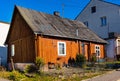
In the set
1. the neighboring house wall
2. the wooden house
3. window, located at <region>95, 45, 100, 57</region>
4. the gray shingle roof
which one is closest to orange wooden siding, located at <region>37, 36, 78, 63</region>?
the wooden house

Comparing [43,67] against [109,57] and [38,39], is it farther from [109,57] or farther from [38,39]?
[109,57]

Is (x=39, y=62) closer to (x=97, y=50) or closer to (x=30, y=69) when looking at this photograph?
(x=30, y=69)

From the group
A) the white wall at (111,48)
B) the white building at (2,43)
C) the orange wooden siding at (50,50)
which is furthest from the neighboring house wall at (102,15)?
the white building at (2,43)

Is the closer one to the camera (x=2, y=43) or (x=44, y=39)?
(x=44, y=39)

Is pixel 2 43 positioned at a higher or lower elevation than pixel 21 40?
higher

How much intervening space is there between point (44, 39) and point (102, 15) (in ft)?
60.1

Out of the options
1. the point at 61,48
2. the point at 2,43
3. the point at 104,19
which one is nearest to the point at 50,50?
the point at 61,48

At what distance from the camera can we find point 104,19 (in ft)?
130

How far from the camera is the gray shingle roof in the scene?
2415 cm

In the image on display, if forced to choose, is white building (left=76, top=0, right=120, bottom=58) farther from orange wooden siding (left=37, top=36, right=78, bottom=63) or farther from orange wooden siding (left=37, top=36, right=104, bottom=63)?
orange wooden siding (left=37, top=36, right=78, bottom=63)

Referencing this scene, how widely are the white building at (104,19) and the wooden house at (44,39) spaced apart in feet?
13.9

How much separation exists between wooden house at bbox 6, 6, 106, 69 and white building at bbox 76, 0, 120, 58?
4.23 meters

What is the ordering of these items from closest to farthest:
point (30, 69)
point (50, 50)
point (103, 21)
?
point (30, 69)
point (50, 50)
point (103, 21)

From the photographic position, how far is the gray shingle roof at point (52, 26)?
24.2m
